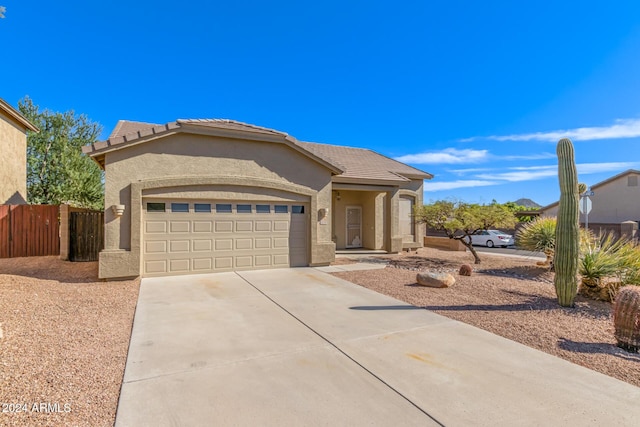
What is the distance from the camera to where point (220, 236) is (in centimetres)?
1022

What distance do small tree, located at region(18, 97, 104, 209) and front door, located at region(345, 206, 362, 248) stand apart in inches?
673

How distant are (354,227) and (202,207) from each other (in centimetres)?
912

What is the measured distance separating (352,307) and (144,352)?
3.88 metres

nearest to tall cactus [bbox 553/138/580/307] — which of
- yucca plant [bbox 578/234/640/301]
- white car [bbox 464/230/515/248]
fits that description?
yucca plant [bbox 578/234/640/301]

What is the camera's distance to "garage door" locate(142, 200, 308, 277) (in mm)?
9445

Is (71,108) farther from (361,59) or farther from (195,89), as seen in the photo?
(361,59)

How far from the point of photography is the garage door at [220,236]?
9.45 m

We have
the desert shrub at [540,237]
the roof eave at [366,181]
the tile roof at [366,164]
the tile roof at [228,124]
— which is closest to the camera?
the tile roof at [228,124]

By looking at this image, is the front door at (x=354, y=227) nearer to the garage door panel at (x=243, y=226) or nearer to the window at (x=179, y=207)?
the garage door panel at (x=243, y=226)

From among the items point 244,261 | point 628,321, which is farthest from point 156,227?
point 628,321

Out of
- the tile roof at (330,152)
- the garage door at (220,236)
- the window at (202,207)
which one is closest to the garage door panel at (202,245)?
the garage door at (220,236)

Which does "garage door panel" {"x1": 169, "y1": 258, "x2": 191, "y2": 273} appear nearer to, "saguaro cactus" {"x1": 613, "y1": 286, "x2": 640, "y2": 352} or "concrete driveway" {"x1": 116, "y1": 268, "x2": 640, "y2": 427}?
"concrete driveway" {"x1": 116, "y1": 268, "x2": 640, "y2": 427}

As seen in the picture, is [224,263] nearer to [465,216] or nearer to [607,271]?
[465,216]

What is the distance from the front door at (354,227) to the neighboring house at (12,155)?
52.9 feet
